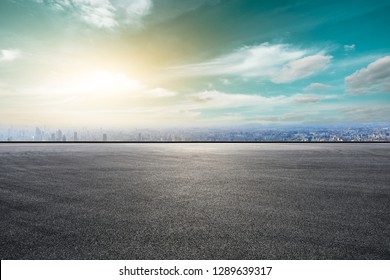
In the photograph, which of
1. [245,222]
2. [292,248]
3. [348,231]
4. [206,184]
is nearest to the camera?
[292,248]

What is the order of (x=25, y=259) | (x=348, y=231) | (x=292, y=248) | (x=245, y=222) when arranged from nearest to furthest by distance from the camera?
1. (x=25, y=259)
2. (x=292, y=248)
3. (x=348, y=231)
4. (x=245, y=222)

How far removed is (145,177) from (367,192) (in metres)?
8.02

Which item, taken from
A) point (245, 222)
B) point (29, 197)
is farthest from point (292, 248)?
point (29, 197)

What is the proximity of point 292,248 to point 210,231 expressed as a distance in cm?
144

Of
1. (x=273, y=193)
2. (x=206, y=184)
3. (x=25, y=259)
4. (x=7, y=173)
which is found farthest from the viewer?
(x=7, y=173)

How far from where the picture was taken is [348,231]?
508cm

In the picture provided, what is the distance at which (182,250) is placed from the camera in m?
4.29

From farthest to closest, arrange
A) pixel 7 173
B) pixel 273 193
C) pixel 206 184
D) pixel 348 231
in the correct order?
pixel 7 173
pixel 206 184
pixel 273 193
pixel 348 231

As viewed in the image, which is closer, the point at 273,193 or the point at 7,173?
the point at 273,193

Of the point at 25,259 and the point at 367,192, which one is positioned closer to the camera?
the point at 25,259

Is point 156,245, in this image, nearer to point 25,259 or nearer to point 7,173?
point 25,259

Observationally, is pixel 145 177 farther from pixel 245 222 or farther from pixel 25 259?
pixel 25 259

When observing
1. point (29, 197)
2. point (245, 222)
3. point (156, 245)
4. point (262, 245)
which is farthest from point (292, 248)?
point (29, 197)

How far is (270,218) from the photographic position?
5.91m
